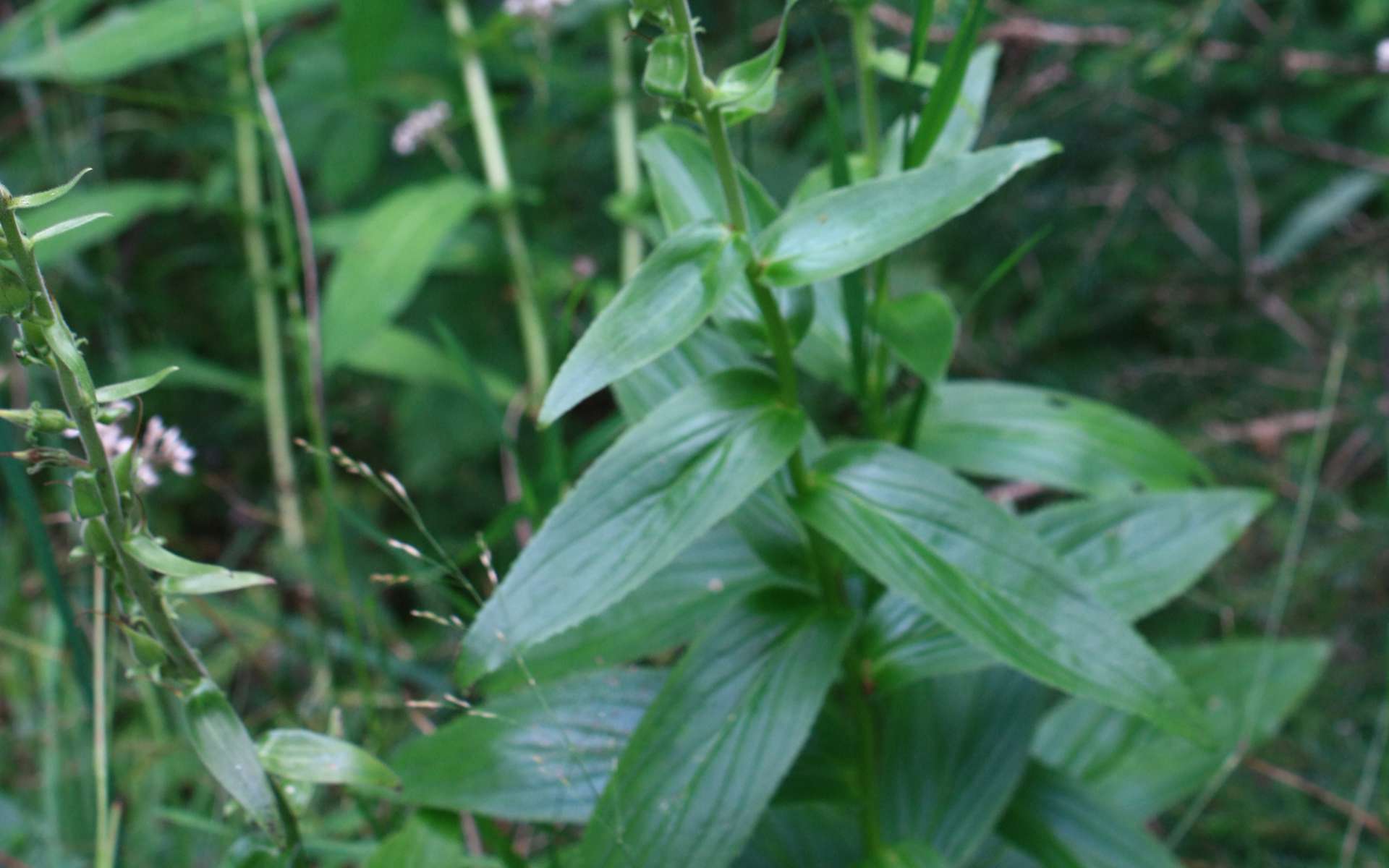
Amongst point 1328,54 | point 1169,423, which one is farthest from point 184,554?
point 1328,54

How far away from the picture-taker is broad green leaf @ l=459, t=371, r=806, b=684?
0.68 meters

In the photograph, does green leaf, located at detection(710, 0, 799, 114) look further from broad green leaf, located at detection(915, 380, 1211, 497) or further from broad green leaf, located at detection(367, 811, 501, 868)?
broad green leaf, located at detection(367, 811, 501, 868)

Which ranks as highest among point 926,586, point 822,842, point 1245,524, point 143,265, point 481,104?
point 481,104

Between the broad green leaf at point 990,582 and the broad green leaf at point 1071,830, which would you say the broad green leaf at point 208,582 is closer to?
the broad green leaf at point 990,582

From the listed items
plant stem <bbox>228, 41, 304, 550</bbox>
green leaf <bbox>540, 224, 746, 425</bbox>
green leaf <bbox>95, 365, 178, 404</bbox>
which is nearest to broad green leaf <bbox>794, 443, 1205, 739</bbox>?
green leaf <bbox>540, 224, 746, 425</bbox>

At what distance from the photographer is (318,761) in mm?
700

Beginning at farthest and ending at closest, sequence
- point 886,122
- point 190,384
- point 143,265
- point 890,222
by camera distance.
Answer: point 143,265 < point 190,384 < point 886,122 < point 890,222

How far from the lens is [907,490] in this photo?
0.77 m

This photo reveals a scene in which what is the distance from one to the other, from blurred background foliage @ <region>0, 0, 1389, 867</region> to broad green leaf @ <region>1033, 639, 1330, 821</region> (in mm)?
67

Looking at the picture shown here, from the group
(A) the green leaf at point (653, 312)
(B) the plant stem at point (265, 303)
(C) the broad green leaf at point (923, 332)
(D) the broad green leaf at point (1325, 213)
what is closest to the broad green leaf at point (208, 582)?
(A) the green leaf at point (653, 312)

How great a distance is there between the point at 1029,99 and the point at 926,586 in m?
1.12

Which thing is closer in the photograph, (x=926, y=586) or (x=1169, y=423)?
(x=926, y=586)

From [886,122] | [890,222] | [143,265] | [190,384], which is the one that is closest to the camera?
[890,222]

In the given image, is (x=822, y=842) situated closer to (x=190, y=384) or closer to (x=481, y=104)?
(x=481, y=104)
